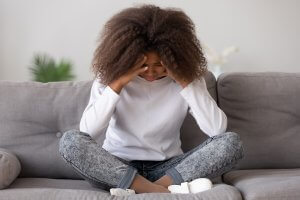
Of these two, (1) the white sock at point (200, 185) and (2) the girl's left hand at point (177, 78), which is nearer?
(1) the white sock at point (200, 185)

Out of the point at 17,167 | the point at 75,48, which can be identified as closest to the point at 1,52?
the point at 75,48

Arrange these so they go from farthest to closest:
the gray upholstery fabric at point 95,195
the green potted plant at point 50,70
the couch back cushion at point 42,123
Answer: the green potted plant at point 50,70 → the couch back cushion at point 42,123 → the gray upholstery fabric at point 95,195

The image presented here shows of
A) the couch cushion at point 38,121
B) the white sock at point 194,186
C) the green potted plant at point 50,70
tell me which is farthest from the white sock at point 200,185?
the green potted plant at point 50,70

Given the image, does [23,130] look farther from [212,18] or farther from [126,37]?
[212,18]

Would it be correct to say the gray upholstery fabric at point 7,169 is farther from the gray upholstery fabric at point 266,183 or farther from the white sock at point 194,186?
the gray upholstery fabric at point 266,183

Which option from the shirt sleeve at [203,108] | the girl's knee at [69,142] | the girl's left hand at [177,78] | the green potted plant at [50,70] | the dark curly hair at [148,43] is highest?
the dark curly hair at [148,43]

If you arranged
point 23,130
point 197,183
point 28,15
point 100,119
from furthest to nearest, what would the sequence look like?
Result: point 28,15 < point 23,130 < point 100,119 < point 197,183

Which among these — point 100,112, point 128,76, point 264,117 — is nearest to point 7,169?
point 100,112

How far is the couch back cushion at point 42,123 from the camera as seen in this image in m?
1.52

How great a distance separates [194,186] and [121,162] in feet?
0.75

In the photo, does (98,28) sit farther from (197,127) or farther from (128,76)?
(128,76)

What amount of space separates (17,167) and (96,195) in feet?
1.42

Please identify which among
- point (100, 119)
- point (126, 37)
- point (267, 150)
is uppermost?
point (126, 37)

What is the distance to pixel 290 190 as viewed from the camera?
3.68 ft
